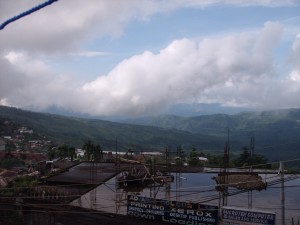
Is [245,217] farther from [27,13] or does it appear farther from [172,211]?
[27,13]

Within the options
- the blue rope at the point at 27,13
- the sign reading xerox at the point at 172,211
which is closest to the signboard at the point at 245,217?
the sign reading xerox at the point at 172,211

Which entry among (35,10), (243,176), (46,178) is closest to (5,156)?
(46,178)

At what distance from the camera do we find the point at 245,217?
15633mm

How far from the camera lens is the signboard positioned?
15.1 metres

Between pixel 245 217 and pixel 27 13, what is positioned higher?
pixel 27 13

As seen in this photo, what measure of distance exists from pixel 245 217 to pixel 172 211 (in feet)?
12.2

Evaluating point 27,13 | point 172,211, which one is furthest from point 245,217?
point 27,13

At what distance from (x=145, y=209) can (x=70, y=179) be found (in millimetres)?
8896

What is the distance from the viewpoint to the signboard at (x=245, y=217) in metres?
15.1

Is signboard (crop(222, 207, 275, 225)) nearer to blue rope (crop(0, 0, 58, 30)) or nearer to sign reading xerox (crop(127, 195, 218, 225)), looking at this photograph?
sign reading xerox (crop(127, 195, 218, 225))

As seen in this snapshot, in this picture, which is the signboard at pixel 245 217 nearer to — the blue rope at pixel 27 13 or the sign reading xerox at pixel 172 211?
the sign reading xerox at pixel 172 211

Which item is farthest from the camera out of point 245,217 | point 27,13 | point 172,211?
point 172,211

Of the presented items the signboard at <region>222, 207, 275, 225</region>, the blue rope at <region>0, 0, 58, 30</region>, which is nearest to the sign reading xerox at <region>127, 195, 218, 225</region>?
the signboard at <region>222, 207, 275, 225</region>

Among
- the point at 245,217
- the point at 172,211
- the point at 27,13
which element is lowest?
the point at 172,211
